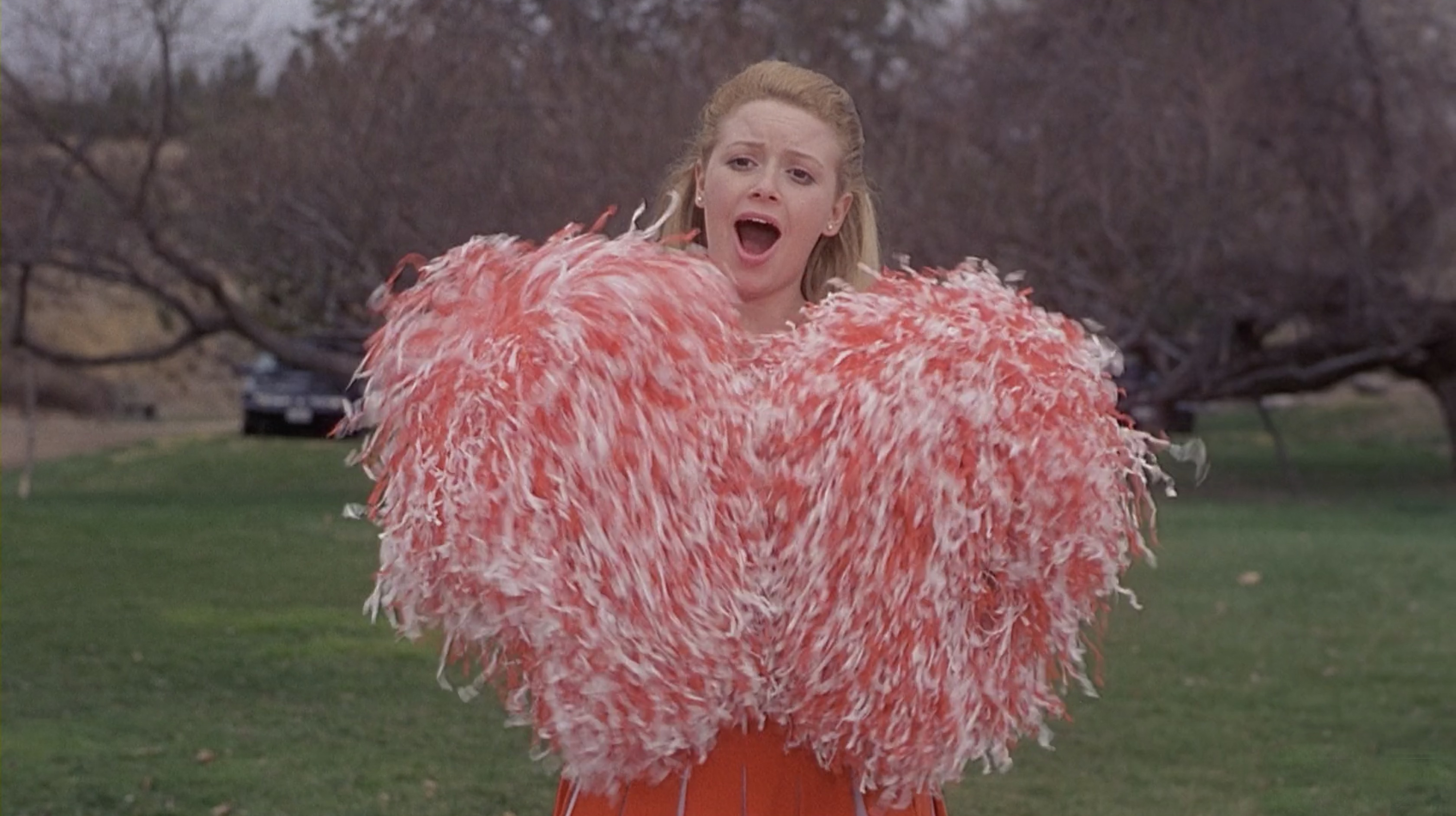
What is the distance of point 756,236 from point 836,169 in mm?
168

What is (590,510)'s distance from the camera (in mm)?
2211

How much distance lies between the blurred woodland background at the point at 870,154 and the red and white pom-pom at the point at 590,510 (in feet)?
33.5

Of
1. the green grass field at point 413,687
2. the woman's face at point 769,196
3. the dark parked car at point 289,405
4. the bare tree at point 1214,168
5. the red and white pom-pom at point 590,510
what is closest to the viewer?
the red and white pom-pom at point 590,510

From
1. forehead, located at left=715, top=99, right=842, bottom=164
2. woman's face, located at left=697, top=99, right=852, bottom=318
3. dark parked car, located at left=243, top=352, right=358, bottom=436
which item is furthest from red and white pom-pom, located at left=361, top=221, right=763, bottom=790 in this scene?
dark parked car, located at left=243, top=352, right=358, bottom=436

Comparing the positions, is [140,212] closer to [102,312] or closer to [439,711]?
[439,711]

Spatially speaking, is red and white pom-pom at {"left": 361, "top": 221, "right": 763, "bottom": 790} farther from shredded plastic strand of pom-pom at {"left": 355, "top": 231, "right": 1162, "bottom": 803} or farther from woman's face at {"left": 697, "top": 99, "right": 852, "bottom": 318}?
woman's face at {"left": 697, "top": 99, "right": 852, "bottom": 318}

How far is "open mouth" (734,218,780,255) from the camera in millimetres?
2574

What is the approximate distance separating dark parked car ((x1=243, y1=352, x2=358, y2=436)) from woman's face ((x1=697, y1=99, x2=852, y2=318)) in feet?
69.3

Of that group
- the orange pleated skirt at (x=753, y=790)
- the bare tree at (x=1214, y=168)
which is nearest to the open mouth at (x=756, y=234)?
the orange pleated skirt at (x=753, y=790)

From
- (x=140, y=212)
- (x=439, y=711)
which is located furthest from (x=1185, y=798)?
(x=140, y=212)

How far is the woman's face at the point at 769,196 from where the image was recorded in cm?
256

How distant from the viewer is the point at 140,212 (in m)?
15.0

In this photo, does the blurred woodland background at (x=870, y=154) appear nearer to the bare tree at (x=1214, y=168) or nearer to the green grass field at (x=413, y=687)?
the bare tree at (x=1214, y=168)

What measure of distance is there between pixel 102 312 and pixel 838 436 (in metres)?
29.2
